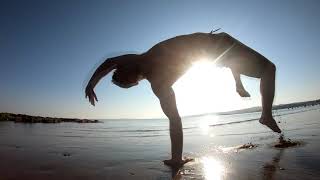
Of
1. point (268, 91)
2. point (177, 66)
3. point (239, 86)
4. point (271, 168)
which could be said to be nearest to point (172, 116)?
point (177, 66)

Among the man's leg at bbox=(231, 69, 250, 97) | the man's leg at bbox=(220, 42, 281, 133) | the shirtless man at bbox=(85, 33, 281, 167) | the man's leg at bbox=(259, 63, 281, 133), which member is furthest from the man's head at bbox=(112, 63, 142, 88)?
the man's leg at bbox=(259, 63, 281, 133)

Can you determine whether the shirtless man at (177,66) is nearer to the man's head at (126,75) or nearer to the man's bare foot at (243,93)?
the man's head at (126,75)

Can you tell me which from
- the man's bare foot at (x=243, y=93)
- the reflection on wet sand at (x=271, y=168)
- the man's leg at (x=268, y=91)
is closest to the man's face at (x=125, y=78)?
the man's bare foot at (x=243, y=93)

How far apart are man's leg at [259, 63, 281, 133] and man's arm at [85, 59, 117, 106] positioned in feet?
7.99

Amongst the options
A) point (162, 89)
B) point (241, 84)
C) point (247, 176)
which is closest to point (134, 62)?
point (162, 89)

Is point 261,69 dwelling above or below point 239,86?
above

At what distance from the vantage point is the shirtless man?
5.01 m

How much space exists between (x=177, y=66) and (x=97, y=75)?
136 cm

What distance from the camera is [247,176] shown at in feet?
13.0

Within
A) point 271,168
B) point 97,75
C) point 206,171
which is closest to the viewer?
point 271,168

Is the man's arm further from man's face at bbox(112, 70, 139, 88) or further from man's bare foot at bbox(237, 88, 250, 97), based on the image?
man's bare foot at bbox(237, 88, 250, 97)

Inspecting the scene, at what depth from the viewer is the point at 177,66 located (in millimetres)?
5281

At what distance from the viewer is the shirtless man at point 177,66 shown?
5.01 meters

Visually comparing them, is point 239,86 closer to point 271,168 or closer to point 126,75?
point 271,168
